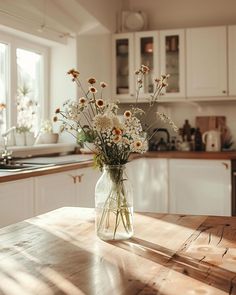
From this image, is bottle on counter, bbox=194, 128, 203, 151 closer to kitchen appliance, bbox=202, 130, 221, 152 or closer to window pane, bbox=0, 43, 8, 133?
kitchen appliance, bbox=202, 130, 221, 152

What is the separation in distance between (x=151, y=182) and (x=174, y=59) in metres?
1.30

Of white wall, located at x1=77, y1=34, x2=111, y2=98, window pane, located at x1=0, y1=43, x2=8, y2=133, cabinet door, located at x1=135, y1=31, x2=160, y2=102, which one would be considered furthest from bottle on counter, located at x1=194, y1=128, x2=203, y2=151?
window pane, located at x1=0, y1=43, x2=8, y2=133

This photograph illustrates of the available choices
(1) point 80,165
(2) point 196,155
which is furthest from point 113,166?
(2) point 196,155

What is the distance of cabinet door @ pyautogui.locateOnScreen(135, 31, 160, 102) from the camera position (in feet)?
15.4

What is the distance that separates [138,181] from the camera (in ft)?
14.6

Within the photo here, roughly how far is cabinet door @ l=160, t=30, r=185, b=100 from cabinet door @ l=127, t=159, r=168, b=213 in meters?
0.77

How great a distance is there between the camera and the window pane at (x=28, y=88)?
4.08m

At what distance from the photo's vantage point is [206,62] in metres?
4.52

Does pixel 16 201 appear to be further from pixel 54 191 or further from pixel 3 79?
pixel 3 79

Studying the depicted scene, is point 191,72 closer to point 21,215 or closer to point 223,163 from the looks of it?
point 223,163

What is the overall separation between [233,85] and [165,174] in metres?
1.10

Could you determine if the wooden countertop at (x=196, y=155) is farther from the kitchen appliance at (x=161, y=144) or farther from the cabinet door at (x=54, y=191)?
the cabinet door at (x=54, y=191)

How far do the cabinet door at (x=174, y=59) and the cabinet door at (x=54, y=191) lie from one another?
69.9 inches

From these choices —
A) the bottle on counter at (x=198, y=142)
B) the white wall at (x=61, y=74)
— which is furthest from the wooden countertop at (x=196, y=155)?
the white wall at (x=61, y=74)
